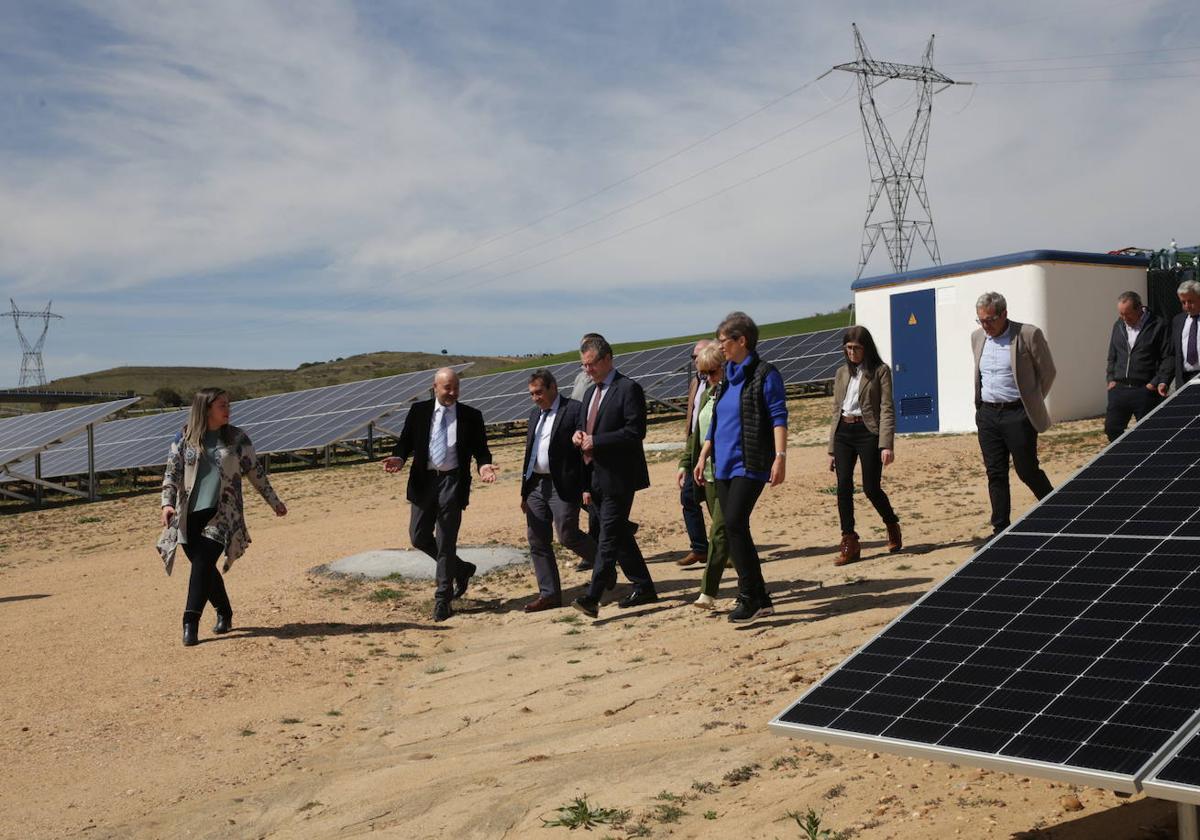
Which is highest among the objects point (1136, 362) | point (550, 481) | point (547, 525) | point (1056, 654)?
point (1136, 362)

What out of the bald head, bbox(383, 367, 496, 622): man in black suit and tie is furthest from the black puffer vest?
the bald head

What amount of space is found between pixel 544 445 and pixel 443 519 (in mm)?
986

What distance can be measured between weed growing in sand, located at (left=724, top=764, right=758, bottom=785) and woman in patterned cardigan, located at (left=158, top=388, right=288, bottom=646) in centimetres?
450

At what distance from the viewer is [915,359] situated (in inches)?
693

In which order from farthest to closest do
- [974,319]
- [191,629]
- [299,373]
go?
1. [299,373]
2. [974,319]
3. [191,629]

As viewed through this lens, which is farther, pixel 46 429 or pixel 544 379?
pixel 46 429

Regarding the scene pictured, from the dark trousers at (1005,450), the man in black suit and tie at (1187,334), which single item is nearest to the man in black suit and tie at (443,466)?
the dark trousers at (1005,450)

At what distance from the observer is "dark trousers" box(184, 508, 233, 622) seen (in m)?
7.98

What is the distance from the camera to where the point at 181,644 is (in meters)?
8.05

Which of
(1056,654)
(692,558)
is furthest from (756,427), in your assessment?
(1056,654)

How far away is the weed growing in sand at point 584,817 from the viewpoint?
4.41 m

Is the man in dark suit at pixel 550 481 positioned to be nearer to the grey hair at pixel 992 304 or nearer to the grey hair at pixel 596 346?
the grey hair at pixel 596 346

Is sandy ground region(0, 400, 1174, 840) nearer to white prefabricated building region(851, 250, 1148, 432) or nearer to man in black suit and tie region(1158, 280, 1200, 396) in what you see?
man in black suit and tie region(1158, 280, 1200, 396)

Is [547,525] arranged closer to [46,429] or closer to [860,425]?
[860,425]
